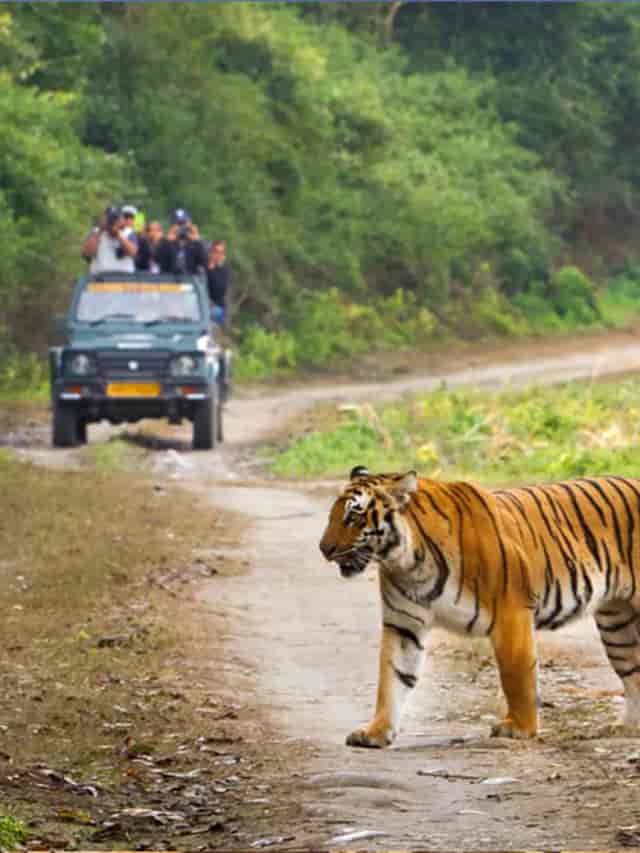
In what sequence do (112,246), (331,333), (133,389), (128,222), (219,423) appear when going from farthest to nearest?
(331,333) < (128,222) < (112,246) < (219,423) < (133,389)

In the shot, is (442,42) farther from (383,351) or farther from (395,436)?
(395,436)

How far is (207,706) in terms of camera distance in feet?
32.3

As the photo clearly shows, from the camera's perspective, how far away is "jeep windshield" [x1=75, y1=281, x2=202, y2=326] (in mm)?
24344

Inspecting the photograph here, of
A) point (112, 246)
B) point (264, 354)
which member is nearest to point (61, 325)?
point (112, 246)

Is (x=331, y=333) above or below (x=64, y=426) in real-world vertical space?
below

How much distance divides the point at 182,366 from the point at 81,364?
100cm

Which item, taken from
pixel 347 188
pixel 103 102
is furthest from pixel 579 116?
pixel 103 102

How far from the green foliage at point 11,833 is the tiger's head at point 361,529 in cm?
218

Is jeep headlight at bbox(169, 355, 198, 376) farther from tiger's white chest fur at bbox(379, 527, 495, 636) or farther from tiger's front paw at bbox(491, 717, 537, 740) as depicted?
tiger's front paw at bbox(491, 717, 537, 740)

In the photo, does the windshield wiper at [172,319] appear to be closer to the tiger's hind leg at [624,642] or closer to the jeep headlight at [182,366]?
the jeep headlight at [182,366]

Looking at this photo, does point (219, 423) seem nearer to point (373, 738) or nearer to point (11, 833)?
point (373, 738)

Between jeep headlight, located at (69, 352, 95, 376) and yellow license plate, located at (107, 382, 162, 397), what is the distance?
258 millimetres

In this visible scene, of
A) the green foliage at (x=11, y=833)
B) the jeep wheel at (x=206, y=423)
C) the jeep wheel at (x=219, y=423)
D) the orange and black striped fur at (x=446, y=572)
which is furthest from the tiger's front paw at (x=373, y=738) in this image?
the jeep wheel at (x=219, y=423)

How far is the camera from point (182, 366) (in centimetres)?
2378
